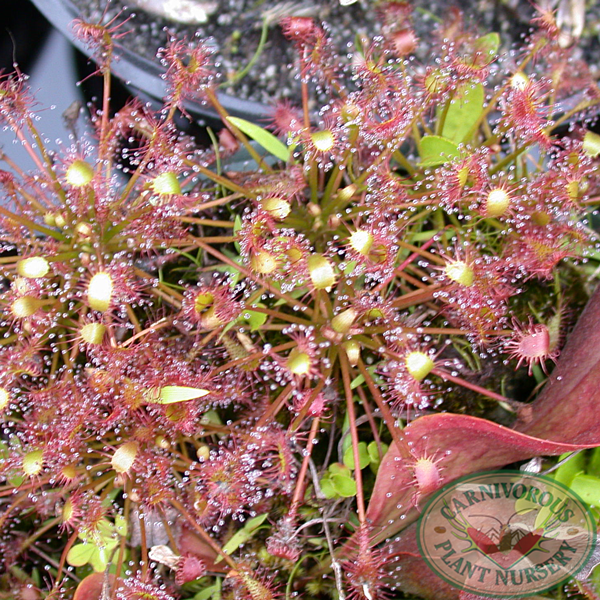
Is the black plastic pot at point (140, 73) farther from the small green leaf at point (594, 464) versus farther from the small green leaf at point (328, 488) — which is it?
the small green leaf at point (594, 464)

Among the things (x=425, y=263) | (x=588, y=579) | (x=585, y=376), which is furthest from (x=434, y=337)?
(x=588, y=579)

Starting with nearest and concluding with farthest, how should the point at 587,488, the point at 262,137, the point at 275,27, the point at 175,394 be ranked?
the point at 175,394 → the point at 587,488 → the point at 262,137 → the point at 275,27

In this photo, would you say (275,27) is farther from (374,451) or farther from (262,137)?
(374,451)

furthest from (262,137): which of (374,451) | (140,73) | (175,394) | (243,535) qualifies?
(243,535)

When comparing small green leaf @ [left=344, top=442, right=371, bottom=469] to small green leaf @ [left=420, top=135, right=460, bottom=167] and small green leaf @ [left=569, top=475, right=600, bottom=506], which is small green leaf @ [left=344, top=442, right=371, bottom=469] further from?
small green leaf @ [left=420, top=135, right=460, bottom=167]

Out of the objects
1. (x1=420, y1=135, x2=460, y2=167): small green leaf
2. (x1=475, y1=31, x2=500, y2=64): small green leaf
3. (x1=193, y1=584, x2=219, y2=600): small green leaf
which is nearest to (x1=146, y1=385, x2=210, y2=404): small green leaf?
(x1=193, y1=584, x2=219, y2=600): small green leaf

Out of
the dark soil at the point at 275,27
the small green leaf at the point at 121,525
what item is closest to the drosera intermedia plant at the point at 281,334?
the small green leaf at the point at 121,525

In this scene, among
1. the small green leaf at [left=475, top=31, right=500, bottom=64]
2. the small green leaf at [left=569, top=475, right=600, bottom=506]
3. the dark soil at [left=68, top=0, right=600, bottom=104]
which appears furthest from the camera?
the dark soil at [left=68, top=0, right=600, bottom=104]
